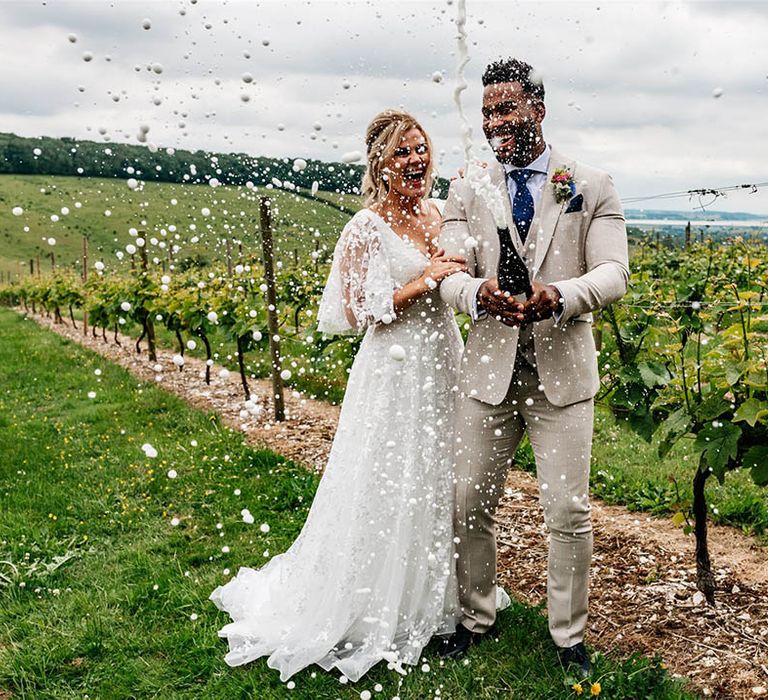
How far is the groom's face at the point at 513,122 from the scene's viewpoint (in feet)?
10.3

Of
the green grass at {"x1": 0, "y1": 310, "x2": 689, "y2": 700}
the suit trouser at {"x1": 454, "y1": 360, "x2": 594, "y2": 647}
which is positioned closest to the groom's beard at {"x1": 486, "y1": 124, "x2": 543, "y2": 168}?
the suit trouser at {"x1": 454, "y1": 360, "x2": 594, "y2": 647}

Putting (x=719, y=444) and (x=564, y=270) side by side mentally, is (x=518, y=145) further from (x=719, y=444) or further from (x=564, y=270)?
(x=719, y=444)

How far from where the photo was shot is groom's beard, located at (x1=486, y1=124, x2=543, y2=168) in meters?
3.26

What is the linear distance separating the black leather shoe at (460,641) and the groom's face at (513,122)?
2.30 m

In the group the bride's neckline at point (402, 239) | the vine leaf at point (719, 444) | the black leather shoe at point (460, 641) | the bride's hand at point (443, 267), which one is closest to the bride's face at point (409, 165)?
the bride's neckline at point (402, 239)

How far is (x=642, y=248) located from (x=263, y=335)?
11909 millimetres

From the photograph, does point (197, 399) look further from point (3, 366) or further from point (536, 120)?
point (536, 120)

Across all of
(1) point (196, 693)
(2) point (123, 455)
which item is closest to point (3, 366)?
(2) point (123, 455)

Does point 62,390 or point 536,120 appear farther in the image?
point 62,390

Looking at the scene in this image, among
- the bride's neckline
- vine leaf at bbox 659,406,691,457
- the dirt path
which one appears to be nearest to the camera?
the dirt path

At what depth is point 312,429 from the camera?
791 cm

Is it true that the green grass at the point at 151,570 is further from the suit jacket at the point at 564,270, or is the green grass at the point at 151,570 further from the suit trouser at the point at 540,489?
the suit jacket at the point at 564,270

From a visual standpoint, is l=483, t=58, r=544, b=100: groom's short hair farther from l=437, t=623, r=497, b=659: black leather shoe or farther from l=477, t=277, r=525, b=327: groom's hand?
l=437, t=623, r=497, b=659: black leather shoe

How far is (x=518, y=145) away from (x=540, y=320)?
32.8 inches
